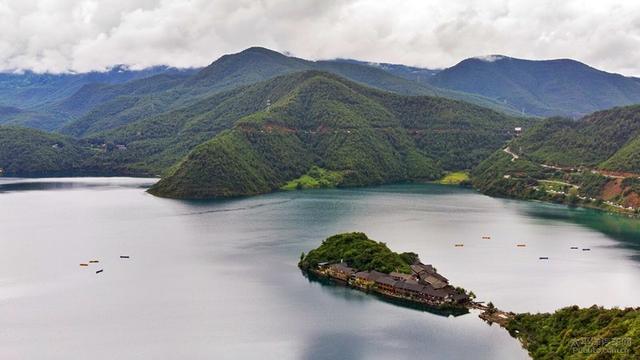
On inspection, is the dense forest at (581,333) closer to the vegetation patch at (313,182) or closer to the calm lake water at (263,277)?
the calm lake water at (263,277)

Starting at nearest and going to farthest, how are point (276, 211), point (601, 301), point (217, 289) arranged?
1. point (601, 301)
2. point (217, 289)
3. point (276, 211)

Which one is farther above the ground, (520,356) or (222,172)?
(222,172)

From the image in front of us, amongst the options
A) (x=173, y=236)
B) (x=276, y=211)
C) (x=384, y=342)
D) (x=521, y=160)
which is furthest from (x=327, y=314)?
(x=521, y=160)

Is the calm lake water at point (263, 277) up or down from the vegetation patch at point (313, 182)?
down

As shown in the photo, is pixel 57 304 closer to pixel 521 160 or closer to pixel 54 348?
pixel 54 348

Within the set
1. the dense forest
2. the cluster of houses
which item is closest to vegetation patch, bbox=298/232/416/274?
the cluster of houses

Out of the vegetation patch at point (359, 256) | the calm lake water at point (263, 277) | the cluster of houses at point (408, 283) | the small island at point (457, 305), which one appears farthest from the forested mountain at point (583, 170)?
the cluster of houses at point (408, 283)

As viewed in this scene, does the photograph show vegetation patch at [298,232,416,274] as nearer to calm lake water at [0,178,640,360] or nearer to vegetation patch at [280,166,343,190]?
calm lake water at [0,178,640,360]
